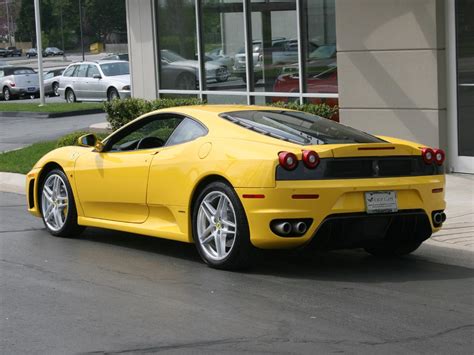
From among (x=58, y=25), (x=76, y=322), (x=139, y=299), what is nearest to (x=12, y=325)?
(x=76, y=322)

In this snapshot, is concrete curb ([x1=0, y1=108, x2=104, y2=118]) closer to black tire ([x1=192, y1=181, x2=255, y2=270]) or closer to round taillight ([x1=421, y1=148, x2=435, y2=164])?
black tire ([x1=192, y1=181, x2=255, y2=270])

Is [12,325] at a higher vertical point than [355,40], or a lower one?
lower

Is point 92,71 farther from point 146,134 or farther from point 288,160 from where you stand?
point 288,160

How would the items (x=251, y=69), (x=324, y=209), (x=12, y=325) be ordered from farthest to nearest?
(x=251, y=69)
(x=324, y=209)
(x=12, y=325)

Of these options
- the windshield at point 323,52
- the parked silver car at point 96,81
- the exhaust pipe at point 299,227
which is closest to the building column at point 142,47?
the windshield at point 323,52

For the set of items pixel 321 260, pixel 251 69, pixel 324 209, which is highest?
pixel 251 69

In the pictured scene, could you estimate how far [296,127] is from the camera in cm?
845

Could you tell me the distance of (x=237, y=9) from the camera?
17.0m

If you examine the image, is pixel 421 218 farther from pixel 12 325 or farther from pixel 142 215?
pixel 12 325

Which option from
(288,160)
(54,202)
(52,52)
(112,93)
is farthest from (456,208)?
(52,52)

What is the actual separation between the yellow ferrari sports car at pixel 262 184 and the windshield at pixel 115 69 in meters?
24.3

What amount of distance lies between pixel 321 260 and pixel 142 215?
5.57 feet

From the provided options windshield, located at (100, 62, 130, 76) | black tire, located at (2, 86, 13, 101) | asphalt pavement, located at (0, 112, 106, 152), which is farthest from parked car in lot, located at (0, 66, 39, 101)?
asphalt pavement, located at (0, 112, 106, 152)

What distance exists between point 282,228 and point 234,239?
47 centimetres
